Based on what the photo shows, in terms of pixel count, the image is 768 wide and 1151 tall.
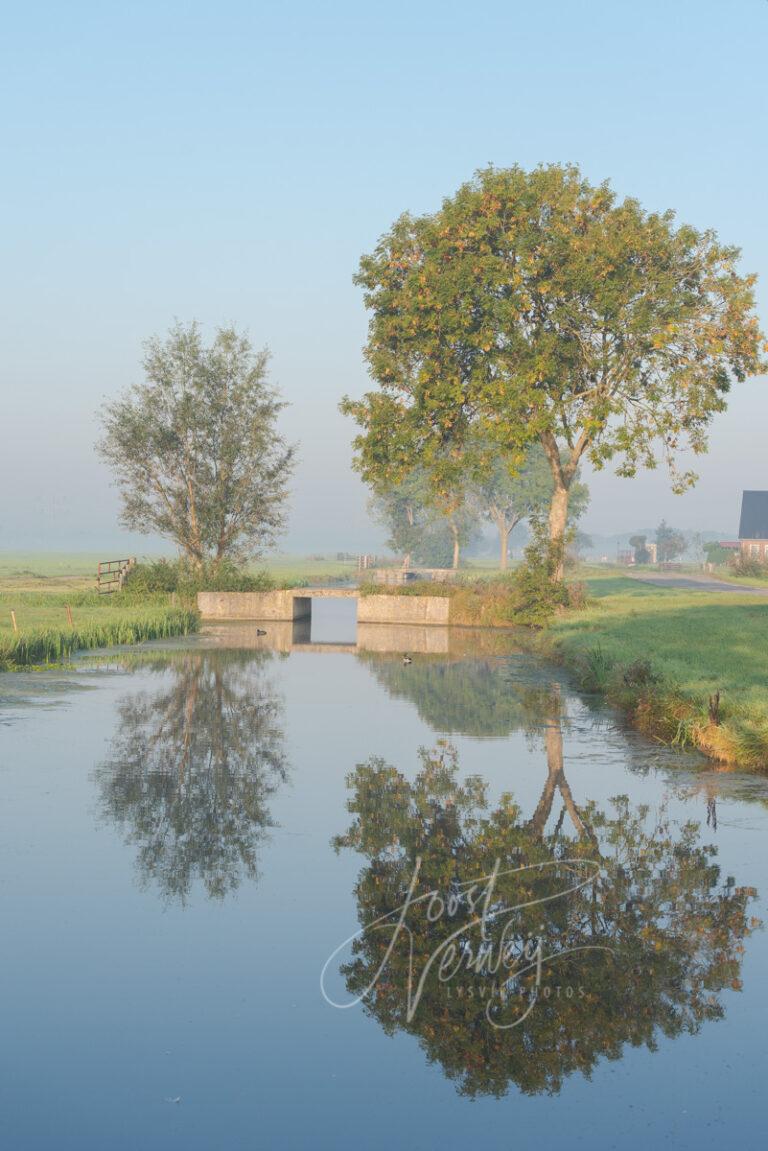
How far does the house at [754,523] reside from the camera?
438 ft

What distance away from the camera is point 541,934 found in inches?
380

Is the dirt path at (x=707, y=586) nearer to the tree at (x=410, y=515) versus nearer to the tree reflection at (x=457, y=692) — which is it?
the tree at (x=410, y=515)

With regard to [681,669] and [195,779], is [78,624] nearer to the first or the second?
[681,669]

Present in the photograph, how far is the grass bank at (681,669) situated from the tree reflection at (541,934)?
4.51m

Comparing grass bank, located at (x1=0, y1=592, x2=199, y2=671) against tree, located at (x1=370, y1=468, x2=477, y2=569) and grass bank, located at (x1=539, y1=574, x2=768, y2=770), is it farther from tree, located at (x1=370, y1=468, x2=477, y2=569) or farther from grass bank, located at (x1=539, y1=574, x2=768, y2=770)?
tree, located at (x1=370, y1=468, x2=477, y2=569)

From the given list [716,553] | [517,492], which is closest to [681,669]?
[517,492]

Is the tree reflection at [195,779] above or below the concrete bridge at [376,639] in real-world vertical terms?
above

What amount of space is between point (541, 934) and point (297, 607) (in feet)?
148

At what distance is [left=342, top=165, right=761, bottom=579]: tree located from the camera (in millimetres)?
45438

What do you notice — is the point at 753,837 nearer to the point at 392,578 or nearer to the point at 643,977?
the point at 643,977

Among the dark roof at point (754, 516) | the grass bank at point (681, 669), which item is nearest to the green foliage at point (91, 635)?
the grass bank at point (681, 669)

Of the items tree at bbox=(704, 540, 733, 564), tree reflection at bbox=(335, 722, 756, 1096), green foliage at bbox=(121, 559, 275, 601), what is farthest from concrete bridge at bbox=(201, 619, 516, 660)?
tree at bbox=(704, 540, 733, 564)

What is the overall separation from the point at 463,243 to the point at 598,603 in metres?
17.1

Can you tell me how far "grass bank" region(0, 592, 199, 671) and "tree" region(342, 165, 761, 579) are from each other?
12.1 m
